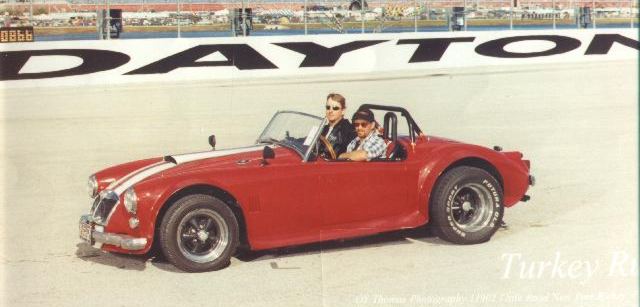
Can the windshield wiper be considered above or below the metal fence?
below

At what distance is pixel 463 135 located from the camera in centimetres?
1320

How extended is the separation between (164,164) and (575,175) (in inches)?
188

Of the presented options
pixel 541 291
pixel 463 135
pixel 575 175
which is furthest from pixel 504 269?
pixel 463 135

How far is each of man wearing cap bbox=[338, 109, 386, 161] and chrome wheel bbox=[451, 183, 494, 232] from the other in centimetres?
69

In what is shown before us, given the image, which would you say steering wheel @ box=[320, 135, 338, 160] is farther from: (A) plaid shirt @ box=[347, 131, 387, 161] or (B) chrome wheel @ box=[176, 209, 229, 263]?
(B) chrome wheel @ box=[176, 209, 229, 263]

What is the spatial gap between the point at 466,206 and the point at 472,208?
0.25ft

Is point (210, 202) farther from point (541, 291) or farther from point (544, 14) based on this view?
point (544, 14)

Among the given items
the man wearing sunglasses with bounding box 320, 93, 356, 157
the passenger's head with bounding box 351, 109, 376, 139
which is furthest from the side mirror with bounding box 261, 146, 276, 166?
the passenger's head with bounding box 351, 109, 376, 139

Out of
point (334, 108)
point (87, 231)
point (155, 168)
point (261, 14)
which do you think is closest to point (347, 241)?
point (334, 108)

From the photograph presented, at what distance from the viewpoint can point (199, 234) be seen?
6.39 metres

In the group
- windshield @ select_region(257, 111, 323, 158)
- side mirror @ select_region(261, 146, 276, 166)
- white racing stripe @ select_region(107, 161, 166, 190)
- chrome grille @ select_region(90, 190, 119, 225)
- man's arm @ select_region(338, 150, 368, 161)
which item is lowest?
chrome grille @ select_region(90, 190, 119, 225)

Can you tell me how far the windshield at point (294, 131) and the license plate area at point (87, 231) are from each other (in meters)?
1.55

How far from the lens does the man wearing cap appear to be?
6994 millimetres
